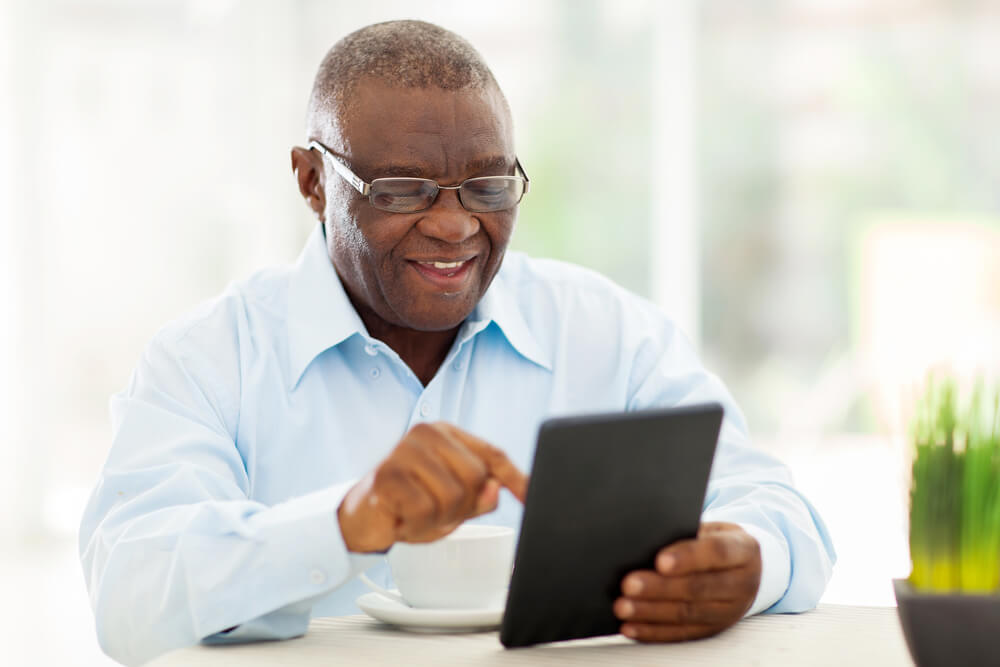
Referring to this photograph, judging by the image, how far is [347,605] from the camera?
5.59 ft

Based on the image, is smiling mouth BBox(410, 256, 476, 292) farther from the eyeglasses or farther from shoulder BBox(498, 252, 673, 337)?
shoulder BBox(498, 252, 673, 337)

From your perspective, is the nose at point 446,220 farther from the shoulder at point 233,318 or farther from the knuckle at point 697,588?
the knuckle at point 697,588

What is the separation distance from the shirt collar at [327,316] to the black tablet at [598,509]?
0.75 m

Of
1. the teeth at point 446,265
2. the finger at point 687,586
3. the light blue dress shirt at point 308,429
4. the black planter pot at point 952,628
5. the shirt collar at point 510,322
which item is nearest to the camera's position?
the black planter pot at point 952,628

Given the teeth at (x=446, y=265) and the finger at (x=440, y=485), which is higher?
the teeth at (x=446, y=265)

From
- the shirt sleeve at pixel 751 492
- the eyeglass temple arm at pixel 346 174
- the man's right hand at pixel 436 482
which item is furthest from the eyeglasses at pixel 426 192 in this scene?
the man's right hand at pixel 436 482

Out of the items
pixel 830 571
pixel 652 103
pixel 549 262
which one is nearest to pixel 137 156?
pixel 652 103

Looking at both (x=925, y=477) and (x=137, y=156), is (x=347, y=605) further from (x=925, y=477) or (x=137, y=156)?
(x=137, y=156)

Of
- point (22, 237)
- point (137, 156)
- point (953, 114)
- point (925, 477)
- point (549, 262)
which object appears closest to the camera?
point (925, 477)

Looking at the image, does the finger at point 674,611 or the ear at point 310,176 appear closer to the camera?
the finger at point 674,611

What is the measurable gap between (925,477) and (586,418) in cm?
28

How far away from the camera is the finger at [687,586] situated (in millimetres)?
1099

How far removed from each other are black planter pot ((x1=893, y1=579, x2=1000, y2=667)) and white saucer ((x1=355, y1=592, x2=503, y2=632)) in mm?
435

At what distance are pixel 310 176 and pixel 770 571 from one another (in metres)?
1.04
